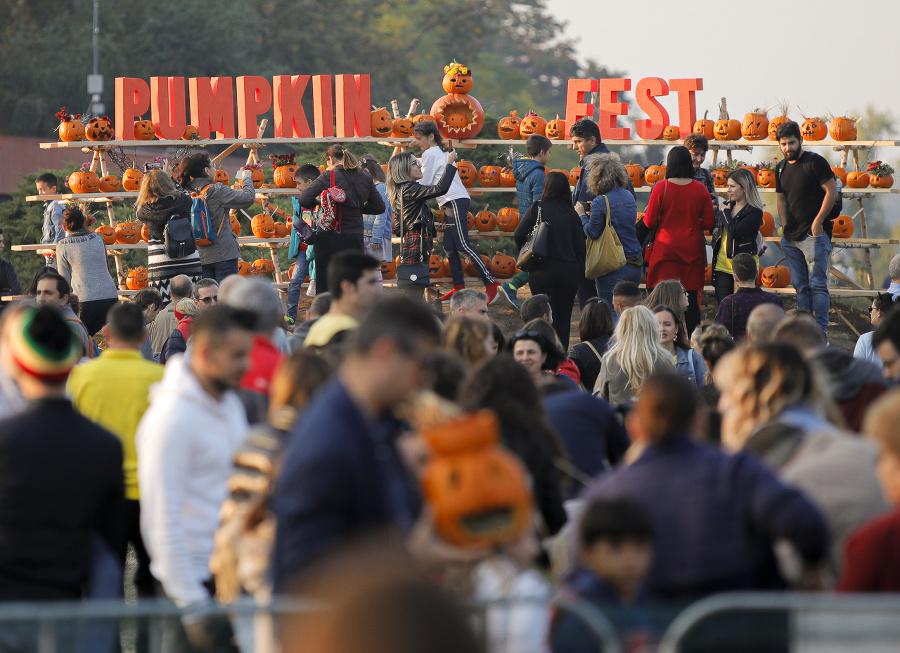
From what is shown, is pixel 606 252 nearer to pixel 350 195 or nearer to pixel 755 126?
pixel 350 195

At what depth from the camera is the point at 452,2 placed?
6072cm

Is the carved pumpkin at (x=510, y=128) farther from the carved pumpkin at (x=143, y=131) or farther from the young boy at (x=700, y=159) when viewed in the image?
the carved pumpkin at (x=143, y=131)

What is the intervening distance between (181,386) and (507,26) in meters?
62.3

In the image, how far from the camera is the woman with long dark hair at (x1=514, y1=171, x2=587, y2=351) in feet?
38.2

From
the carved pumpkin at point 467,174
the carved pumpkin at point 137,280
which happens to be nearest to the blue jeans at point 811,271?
the carved pumpkin at point 467,174

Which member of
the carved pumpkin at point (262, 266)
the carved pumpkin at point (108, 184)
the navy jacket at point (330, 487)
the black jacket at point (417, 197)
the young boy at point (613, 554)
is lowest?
the young boy at point (613, 554)

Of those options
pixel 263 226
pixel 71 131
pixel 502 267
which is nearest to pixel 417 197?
pixel 502 267

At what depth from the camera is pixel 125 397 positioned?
582cm

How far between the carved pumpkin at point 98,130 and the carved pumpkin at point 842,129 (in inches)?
368

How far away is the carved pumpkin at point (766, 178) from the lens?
50.6 feet

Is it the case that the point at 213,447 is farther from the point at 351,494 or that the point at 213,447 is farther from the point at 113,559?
the point at 351,494

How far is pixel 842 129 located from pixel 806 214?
148 inches

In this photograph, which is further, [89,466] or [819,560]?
[89,466]

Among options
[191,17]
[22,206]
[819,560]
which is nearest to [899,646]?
[819,560]
